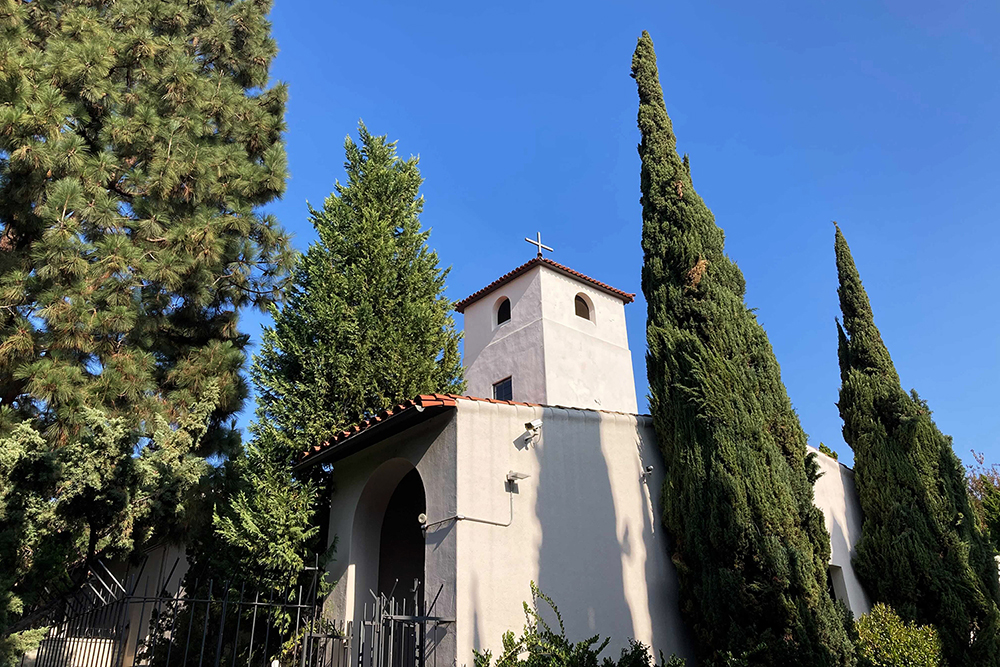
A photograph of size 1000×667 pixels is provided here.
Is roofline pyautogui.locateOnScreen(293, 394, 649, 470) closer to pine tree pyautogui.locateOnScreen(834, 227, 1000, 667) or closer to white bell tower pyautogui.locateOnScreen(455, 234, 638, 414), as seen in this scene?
pine tree pyautogui.locateOnScreen(834, 227, 1000, 667)

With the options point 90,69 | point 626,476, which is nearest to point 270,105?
point 90,69

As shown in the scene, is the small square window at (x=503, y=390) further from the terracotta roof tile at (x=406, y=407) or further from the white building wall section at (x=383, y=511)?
the terracotta roof tile at (x=406, y=407)

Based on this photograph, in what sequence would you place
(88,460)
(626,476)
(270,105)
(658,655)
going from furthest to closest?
1. (270,105)
2. (626,476)
3. (658,655)
4. (88,460)

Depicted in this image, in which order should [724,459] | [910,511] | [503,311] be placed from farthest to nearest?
1. [503,311]
2. [910,511]
3. [724,459]

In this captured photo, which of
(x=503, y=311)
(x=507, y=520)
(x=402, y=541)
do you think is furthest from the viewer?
(x=503, y=311)

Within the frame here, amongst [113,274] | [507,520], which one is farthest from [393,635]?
[113,274]

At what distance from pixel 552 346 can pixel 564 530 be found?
310 inches

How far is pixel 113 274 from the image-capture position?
949 centimetres

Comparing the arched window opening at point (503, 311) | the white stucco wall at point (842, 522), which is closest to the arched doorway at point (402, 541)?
the white stucco wall at point (842, 522)

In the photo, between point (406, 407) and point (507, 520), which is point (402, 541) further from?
point (406, 407)

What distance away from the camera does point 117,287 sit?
31.0 feet

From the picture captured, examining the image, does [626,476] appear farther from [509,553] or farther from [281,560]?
[281,560]

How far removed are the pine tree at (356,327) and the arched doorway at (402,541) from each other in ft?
4.95

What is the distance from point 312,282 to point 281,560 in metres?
4.37
